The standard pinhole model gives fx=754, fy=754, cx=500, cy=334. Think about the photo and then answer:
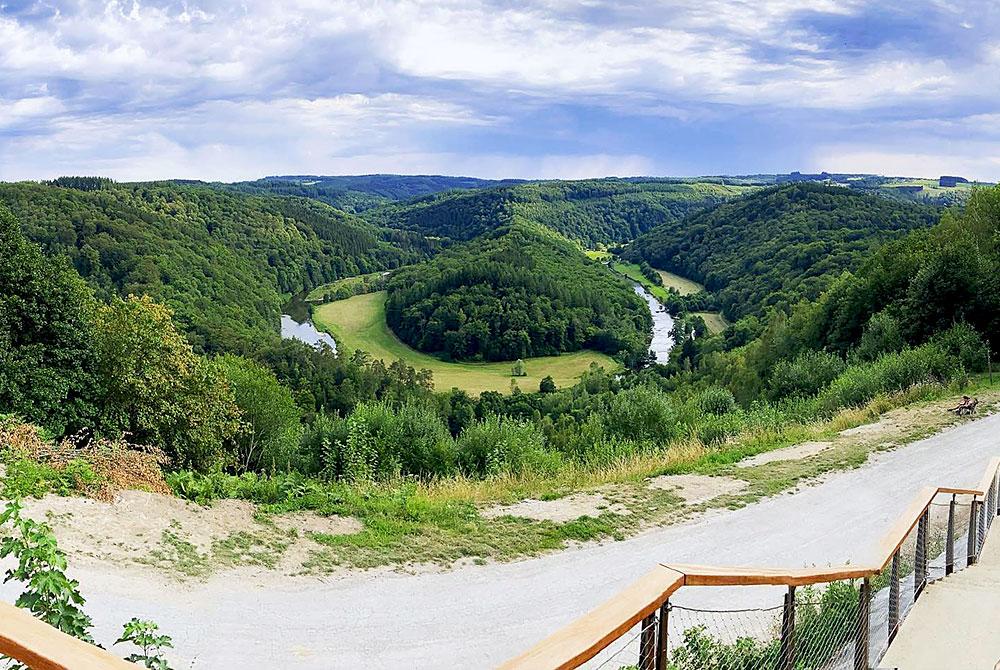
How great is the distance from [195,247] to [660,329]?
76239mm

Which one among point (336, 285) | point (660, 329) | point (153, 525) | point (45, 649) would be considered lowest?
point (660, 329)

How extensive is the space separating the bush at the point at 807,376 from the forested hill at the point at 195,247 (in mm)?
52252

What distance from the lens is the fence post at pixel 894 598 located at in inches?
212

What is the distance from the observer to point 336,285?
16475cm

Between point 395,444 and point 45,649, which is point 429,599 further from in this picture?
point 395,444

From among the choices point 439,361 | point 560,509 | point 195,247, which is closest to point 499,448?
point 560,509

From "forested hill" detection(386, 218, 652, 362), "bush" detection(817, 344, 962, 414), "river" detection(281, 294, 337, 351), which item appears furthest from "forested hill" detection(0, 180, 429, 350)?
"bush" detection(817, 344, 962, 414)

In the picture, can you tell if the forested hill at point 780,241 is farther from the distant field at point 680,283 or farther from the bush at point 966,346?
the bush at point 966,346

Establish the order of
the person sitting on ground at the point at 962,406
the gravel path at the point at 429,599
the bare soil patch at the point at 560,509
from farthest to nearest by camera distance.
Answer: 1. the person sitting on ground at the point at 962,406
2. the bare soil patch at the point at 560,509
3. the gravel path at the point at 429,599

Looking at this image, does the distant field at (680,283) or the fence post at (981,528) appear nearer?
the fence post at (981,528)

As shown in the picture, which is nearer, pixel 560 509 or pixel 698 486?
pixel 560 509

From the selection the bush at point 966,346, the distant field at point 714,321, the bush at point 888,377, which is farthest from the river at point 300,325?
the bush at point 888,377

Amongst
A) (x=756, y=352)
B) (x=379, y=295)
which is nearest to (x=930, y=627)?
(x=756, y=352)

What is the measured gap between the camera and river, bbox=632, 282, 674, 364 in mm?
105731
